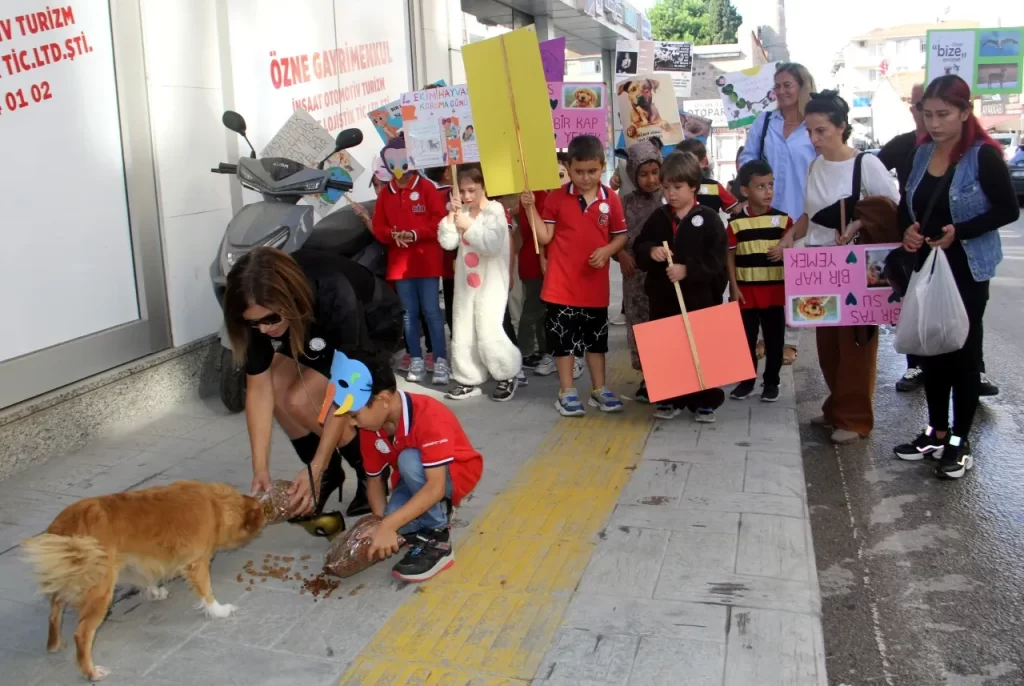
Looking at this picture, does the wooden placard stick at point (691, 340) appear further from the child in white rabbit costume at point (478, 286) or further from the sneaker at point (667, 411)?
the child in white rabbit costume at point (478, 286)


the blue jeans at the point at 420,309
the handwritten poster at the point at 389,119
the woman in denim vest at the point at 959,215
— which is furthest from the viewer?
the handwritten poster at the point at 389,119

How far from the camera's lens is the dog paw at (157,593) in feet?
11.9

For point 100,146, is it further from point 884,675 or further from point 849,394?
point 884,675

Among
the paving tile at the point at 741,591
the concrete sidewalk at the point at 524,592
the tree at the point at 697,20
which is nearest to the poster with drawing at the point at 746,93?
the concrete sidewalk at the point at 524,592

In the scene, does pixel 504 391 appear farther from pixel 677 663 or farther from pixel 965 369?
pixel 677 663

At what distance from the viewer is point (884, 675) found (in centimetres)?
320

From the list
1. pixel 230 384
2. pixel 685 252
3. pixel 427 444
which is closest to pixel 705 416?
pixel 685 252

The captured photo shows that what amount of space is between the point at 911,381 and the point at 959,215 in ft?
7.87

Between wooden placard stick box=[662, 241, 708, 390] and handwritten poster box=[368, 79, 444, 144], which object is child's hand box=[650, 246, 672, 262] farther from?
handwritten poster box=[368, 79, 444, 144]

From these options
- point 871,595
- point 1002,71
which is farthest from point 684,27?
point 871,595

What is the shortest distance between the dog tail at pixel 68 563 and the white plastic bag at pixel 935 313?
3852 millimetres

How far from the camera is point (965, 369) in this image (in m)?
4.92

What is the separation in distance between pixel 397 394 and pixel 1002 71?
6996 mm

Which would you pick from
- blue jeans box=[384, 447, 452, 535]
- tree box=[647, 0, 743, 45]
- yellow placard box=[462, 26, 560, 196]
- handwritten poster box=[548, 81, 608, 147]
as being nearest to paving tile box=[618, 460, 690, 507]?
blue jeans box=[384, 447, 452, 535]
